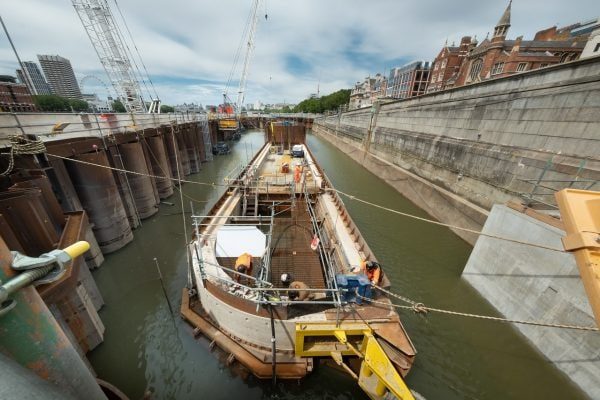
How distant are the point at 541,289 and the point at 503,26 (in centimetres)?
5803

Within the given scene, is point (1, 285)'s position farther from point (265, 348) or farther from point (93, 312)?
point (93, 312)

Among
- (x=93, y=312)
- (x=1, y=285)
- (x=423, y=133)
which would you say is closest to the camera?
(x=1, y=285)

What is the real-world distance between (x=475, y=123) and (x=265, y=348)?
19819 millimetres

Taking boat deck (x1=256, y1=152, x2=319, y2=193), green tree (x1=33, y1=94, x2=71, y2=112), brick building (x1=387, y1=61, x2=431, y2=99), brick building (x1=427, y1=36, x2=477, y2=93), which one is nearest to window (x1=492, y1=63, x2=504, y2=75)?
brick building (x1=427, y1=36, x2=477, y2=93)

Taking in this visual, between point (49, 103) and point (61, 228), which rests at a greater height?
point (49, 103)

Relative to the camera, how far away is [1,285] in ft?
5.30

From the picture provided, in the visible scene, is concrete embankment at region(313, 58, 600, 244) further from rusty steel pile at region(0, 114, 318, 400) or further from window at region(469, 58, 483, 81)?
window at region(469, 58, 483, 81)

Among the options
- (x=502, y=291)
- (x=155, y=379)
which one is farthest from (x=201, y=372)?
(x=502, y=291)

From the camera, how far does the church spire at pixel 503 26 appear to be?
41.1 m

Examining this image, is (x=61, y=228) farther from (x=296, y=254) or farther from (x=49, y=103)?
(x=49, y=103)

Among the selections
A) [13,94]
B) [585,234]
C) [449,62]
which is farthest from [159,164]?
[13,94]

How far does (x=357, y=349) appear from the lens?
6.70m

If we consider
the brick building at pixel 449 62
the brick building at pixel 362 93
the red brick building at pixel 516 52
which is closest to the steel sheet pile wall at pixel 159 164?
the red brick building at pixel 516 52

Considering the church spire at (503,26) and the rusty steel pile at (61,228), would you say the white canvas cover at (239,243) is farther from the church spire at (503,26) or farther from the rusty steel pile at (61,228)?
the church spire at (503,26)
